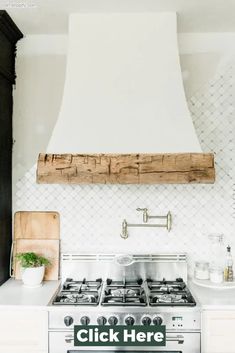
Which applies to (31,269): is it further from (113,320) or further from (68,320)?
(113,320)

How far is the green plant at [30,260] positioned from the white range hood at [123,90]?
0.76m

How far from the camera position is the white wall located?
2.86 meters

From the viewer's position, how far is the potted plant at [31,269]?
2.63 metres

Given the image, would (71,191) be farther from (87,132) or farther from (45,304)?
(45,304)

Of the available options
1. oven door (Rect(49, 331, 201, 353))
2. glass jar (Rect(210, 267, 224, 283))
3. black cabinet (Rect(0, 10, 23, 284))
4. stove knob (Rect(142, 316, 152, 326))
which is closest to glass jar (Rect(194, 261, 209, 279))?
glass jar (Rect(210, 267, 224, 283))

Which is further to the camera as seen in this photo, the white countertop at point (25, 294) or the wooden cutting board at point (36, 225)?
the wooden cutting board at point (36, 225)

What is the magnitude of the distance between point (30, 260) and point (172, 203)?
1.05 meters

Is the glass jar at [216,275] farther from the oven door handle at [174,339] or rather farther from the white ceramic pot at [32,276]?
the white ceramic pot at [32,276]

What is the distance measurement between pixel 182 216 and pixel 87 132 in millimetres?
959

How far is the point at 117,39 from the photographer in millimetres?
2498

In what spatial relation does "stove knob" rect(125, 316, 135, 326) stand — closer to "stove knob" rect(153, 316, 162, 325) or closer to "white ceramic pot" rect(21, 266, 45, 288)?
"stove knob" rect(153, 316, 162, 325)

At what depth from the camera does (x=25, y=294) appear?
8.18 ft

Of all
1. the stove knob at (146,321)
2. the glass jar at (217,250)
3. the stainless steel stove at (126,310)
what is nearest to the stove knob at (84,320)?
the stainless steel stove at (126,310)

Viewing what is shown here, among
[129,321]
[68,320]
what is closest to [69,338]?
[68,320]
